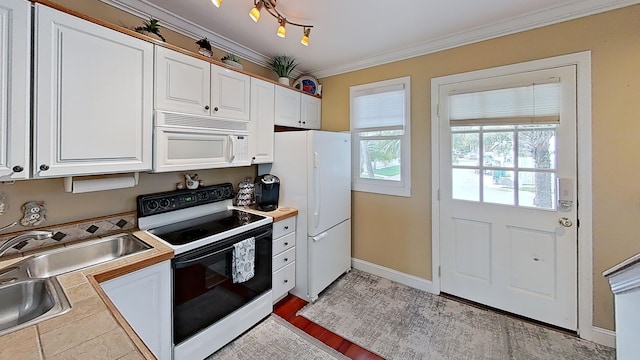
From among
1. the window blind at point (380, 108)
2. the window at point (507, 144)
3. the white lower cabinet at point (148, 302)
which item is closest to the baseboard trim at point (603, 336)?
the window at point (507, 144)

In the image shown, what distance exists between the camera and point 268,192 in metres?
2.48

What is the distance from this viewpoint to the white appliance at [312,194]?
2412 millimetres

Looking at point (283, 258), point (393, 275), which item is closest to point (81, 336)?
point (283, 258)

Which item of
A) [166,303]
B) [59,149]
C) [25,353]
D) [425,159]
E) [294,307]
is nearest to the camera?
[25,353]

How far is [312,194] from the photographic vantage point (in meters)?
2.40

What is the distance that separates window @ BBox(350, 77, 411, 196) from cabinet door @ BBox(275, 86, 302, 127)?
658 mm

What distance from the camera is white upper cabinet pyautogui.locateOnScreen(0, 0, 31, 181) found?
115 cm

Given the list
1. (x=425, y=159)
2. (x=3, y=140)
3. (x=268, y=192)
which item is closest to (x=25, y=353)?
(x=3, y=140)

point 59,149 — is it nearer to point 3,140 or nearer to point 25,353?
point 3,140

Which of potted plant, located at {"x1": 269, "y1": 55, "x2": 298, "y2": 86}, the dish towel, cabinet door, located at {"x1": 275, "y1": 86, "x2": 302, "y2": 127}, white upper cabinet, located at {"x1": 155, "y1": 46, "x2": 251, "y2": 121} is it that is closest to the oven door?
the dish towel

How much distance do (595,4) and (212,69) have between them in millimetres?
2768

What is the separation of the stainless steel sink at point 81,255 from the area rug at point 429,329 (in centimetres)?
146

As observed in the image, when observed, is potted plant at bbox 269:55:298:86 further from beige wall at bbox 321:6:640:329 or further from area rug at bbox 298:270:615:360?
area rug at bbox 298:270:615:360

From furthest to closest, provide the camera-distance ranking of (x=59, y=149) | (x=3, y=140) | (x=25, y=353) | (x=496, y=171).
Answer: (x=496, y=171)
(x=59, y=149)
(x=3, y=140)
(x=25, y=353)
